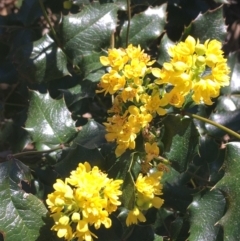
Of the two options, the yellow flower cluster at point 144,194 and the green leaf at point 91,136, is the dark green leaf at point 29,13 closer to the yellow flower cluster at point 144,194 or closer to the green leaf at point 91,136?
the green leaf at point 91,136

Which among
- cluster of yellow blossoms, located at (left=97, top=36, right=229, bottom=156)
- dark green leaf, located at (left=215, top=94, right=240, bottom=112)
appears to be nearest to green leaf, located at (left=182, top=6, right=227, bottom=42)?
dark green leaf, located at (left=215, top=94, right=240, bottom=112)

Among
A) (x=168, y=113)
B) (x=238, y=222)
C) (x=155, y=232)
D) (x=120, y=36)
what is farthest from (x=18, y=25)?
(x=238, y=222)

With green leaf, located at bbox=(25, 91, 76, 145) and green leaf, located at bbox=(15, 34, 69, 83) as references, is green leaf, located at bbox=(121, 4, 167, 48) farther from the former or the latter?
green leaf, located at bbox=(25, 91, 76, 145)

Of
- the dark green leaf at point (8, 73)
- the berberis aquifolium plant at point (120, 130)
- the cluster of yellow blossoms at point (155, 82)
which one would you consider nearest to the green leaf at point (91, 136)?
the berberis aquifolium plant at point (120, 130)

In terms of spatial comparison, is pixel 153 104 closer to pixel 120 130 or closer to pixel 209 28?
pixel 120 130

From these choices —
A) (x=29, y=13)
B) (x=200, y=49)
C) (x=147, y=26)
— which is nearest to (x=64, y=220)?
(x=200, y=49)
